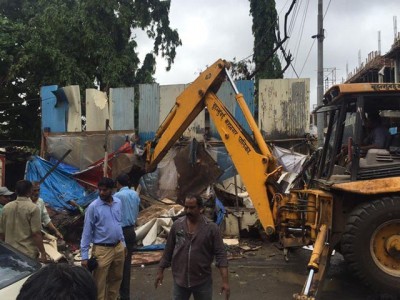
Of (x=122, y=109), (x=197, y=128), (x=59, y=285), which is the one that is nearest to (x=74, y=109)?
(x=122, y=109)

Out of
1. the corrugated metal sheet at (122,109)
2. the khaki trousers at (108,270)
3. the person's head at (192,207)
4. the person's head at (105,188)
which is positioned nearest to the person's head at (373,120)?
the person's head at (192,207)

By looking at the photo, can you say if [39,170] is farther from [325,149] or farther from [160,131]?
[325,149]

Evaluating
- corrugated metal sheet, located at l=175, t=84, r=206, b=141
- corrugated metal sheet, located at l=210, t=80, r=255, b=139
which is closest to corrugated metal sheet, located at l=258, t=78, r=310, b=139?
corrugated metal sheet, located at l=210, t=80, r=255, b=139

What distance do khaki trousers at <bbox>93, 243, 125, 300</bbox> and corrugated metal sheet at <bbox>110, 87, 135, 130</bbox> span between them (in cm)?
788

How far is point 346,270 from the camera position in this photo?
23.4 ft

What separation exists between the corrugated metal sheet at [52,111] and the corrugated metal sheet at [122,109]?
4.53 ft

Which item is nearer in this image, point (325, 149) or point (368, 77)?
point (325, 149)

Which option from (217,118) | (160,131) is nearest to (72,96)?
(160,131)

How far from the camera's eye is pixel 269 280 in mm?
6828

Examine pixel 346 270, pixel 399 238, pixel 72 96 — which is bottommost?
pixel 346 270

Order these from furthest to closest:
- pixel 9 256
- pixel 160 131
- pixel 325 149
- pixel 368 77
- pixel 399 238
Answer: pixel 368 77 → pixel 160 131 → pixel 325 149 → pixel 399 238 → pixel 9 256

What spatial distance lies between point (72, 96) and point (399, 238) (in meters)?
9.77

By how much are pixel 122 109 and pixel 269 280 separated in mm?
7550

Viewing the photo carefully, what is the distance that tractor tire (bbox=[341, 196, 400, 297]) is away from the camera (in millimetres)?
5422
